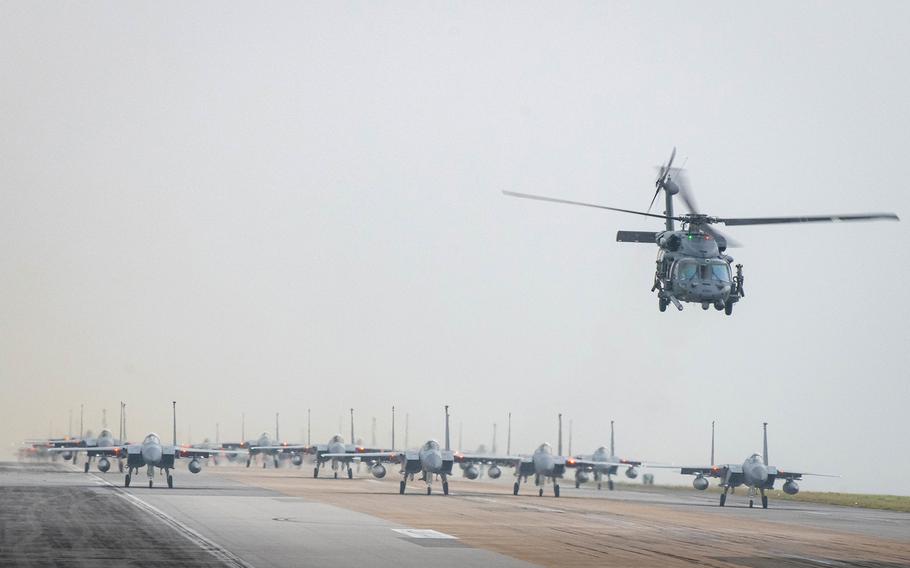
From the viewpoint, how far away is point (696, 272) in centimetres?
5309

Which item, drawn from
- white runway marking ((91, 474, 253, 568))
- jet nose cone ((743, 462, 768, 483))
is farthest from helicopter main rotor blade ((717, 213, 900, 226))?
jet nose cone ((743, 462, 768, 483))

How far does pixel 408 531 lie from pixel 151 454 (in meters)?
46.3

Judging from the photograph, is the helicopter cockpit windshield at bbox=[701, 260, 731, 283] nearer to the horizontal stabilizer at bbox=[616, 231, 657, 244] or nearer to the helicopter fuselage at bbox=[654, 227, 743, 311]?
the helicopter fuselage at bbox=[654, 227, 743, 311]

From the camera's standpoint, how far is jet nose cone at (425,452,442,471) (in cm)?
9856

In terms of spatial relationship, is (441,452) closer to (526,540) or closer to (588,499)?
(588,499)

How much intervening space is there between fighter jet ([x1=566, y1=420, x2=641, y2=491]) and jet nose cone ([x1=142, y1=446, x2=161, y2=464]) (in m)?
33.9

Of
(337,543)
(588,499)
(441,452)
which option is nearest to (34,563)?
(337,543)

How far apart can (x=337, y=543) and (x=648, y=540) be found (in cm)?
1483

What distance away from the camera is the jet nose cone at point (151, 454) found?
9962cm

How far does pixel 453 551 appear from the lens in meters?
48.5

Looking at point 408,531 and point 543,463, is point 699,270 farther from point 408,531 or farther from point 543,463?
point 543,463

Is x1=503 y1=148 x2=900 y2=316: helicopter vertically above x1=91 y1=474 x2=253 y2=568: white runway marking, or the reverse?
x1=503 y1=148 x2=900 y2=316: helicopter

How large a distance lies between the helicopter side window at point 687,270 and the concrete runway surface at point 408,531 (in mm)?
11223

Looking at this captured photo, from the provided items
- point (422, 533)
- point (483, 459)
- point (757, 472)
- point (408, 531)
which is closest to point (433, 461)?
point (483, 459)
